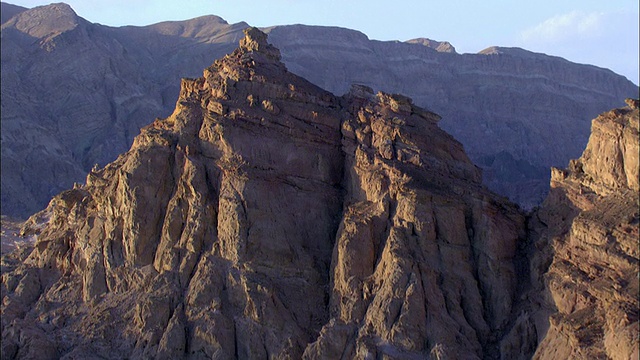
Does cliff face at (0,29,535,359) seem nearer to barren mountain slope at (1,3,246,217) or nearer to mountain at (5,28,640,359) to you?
mountain at (5,28,640,359)

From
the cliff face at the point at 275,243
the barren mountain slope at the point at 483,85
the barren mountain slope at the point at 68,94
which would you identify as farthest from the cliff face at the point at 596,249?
the barren mountain slope at the point at 483,85

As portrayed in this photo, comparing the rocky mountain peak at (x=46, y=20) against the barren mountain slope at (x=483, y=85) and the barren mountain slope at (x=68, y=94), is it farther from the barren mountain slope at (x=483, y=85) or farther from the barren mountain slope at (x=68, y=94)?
the barren mountain slope at (x=483, y=85)

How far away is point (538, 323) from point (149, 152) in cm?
1622

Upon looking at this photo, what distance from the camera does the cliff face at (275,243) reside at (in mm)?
40938

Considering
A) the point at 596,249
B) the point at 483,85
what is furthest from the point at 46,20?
the point at 596,249

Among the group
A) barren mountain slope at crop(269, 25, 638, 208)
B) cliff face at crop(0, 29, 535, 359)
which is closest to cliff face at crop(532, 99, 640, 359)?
cliff face at crop(0, 29, 535, 359)

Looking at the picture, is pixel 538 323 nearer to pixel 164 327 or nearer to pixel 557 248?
pixel 557 248

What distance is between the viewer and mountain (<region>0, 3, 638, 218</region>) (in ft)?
335

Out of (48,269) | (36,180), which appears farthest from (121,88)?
(48,269)

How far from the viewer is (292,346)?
40656 millimetres

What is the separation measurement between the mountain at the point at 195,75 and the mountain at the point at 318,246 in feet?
165

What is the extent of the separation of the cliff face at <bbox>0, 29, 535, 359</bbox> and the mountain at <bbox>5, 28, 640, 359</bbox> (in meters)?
0.07

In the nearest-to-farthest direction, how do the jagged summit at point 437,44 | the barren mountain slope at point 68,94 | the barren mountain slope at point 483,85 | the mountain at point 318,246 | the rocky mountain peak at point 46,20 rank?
the mountain at point 318,246
the barren mountain slope at point 68,94
the rocky mountain peak at point 46,20
the barren mountain slope at point 483,85
the jagged summit at point 437,44

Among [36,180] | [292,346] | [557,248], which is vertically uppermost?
[557,248]
